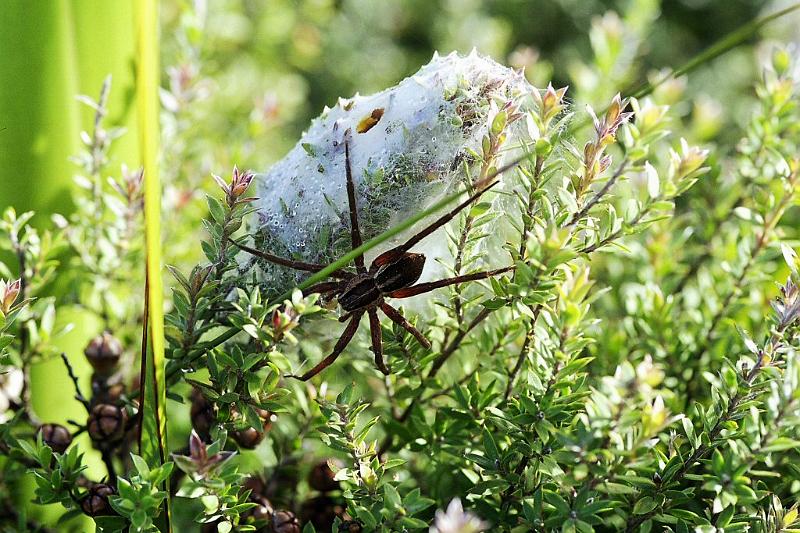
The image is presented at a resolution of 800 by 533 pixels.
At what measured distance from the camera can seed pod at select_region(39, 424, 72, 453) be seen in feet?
1.87

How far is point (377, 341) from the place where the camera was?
544mm

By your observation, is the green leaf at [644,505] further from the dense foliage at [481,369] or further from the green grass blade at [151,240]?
the green grass blade at [151,240]

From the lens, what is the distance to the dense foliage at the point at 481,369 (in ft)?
1.51

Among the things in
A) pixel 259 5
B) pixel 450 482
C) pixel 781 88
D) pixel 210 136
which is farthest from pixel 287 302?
pixel 259 5

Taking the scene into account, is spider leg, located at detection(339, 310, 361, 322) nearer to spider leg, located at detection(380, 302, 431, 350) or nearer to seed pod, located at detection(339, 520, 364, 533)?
spider leg, located at detection(380, 302, 431, 350)

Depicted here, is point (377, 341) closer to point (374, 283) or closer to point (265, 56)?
point (374, 283)

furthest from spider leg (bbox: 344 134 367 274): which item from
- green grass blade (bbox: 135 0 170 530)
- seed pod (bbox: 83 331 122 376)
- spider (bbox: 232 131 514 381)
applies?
seed pod (bbox: 83 331 122 376)

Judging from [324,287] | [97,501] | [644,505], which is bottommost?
[644,505]

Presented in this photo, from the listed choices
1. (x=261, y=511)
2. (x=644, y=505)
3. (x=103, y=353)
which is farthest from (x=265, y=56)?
(x=644, y=505)

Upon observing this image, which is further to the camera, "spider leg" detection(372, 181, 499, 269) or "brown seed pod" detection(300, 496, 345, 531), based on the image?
"brown seed pod" detection(300, 496, 345, 531)

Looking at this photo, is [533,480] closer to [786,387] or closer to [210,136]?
[786,387]

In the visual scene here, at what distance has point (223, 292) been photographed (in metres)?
0.58

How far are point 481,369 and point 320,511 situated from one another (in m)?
0.18

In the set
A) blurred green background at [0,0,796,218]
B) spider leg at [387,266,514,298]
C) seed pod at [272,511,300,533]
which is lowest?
seed pod at [272,511,300,533]
